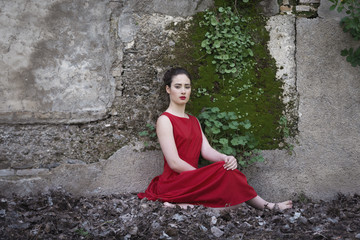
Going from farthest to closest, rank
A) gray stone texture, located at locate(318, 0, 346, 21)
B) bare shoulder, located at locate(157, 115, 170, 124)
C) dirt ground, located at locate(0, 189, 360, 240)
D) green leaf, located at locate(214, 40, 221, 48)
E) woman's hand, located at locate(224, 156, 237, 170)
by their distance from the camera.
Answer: gray stone texture, located at locate(318, 0, 346, 21)
green leaf, located at locate(214, 40, 221, 48)
bare shoulder, located at locate(157, 115, 170, 124)
woman's hand, located at locate(224, 156, 237, 170)
dirt ground, located at locate(0, 189, 360, 240)

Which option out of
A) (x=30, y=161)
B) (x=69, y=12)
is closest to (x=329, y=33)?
(x=69, y=12)

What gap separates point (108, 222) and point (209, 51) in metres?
1.93

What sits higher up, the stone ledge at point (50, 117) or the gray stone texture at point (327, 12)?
the gray stone texture at point (327, 12)

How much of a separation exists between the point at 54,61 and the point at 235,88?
6.07ft

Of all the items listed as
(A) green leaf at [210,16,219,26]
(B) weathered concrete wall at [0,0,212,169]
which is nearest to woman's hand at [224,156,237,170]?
(B) weathered concrete wall at [0,0,212,169]

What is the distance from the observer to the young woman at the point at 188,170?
2877mm

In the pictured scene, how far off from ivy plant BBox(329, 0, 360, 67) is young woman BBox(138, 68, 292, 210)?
1595 millimetres

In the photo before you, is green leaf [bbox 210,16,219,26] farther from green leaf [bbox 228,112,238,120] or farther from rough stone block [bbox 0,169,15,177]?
rough stone block [bbox 0,169,15,177]

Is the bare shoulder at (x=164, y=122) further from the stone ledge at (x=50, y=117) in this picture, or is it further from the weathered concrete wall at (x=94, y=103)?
the stone ledge at (x=50, y=117)

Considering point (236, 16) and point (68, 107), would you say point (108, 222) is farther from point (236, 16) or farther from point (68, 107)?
point (236, 16)

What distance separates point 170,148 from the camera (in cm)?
297

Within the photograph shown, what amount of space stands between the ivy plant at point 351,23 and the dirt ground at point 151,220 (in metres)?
1.45

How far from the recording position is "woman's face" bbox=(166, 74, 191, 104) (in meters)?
3.11

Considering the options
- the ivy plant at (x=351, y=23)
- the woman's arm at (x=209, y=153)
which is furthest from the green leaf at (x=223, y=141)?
the ivy plant at (x=351, y=23)
